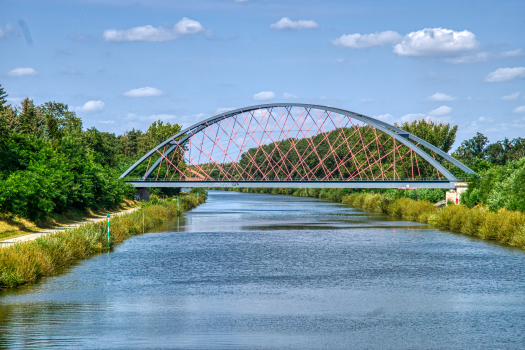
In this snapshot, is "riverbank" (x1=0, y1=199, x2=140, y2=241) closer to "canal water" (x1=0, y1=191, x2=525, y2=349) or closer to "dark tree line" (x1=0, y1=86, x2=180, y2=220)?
"dark tree line" (x1=0, y1=86, x2=180, y2=220)

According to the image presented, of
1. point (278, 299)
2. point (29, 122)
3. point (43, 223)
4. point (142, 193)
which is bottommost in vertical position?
point (278, 299)

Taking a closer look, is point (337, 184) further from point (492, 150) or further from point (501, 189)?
point (492, 150)

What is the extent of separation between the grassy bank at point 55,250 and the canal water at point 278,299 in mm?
824

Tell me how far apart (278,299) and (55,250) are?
13.7 metres

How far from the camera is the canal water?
1817 cm

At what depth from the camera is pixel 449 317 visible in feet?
70.3

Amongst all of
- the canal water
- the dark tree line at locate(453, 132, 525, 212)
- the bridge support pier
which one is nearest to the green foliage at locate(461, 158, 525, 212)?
the dark tree line at locate(453, 132, 525, 212)

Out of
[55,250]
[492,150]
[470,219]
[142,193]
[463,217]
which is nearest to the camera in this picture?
[55,250]

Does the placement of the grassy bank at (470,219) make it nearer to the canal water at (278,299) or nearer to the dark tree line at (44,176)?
the canal water at (278,299)

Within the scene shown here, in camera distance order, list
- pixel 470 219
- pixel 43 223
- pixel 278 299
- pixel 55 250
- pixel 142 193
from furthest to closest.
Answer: pixel 142 193 < pixel 470 219 < pixel 43 223 < pixel 55 250 < pixel 278 299

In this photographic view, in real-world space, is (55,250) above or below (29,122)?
below

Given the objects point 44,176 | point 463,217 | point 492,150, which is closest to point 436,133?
point 492,150

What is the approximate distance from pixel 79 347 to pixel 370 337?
29.7 ft

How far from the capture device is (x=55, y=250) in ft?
102
